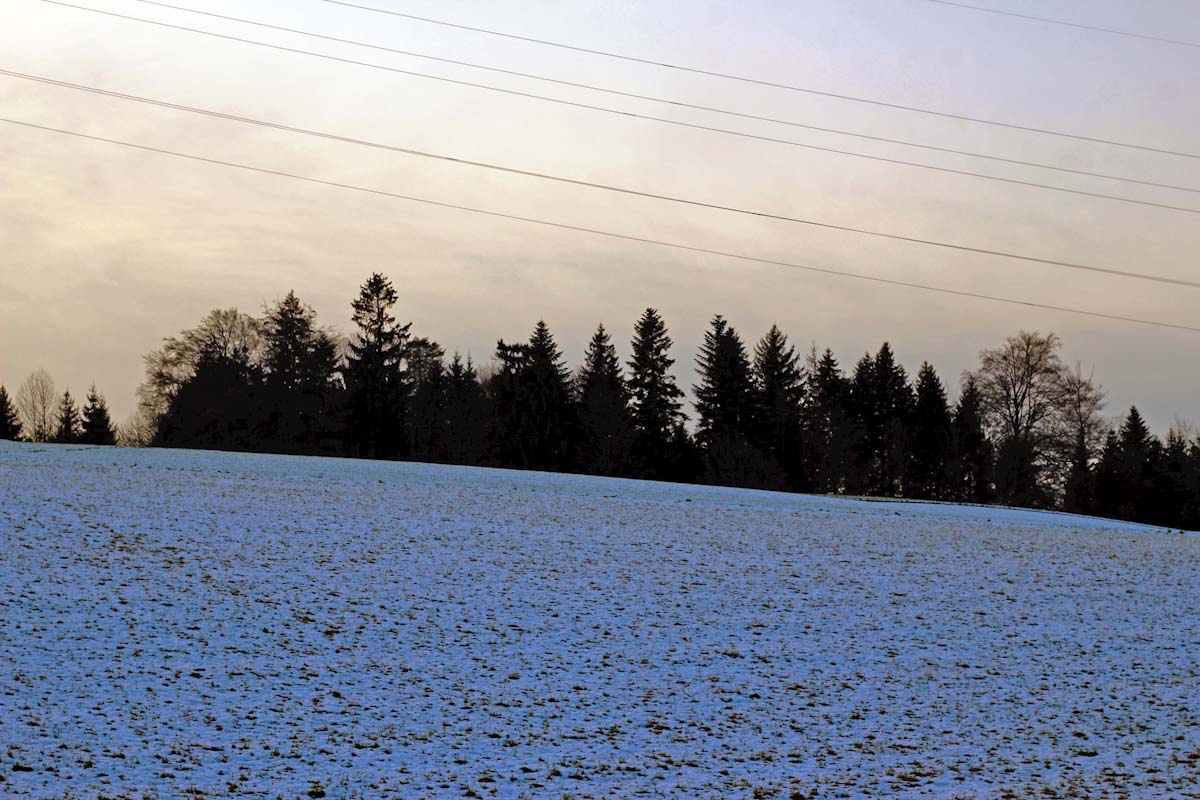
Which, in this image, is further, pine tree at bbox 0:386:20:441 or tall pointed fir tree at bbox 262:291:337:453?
pine tree at bbox 0:386:20:441

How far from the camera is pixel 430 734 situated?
49.5 ft

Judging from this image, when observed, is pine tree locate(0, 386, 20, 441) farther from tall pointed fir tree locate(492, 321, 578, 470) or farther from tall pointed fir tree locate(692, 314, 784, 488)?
tall pointed fir tree locate(692, 314, 784, 488)

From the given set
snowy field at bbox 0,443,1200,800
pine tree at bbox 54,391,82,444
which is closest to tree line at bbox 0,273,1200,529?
pine tree at bbox 54,391,82,444

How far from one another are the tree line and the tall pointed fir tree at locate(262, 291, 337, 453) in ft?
0.43

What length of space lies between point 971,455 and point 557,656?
73699mm

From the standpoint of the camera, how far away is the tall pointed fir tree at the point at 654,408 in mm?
77750

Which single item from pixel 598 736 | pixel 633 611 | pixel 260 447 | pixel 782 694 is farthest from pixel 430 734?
pixel 260 447

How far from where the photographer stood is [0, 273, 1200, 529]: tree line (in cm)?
7450

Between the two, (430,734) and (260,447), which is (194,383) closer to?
(260,447)

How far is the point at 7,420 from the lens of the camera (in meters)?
95.3

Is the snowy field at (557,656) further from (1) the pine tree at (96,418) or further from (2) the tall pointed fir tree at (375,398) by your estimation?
(1) the pine tree at (96,418)

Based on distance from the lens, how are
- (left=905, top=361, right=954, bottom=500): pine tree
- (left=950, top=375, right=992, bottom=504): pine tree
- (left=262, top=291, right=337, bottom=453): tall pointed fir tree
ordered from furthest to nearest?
1. (left=905, top=361, right=954, bottom=500): pine tree
2. (left=950, top=375, right=992, bottom=504): pine tree
3. (left=262, top=291, right=337, bottom=453): tall pointed fir tree

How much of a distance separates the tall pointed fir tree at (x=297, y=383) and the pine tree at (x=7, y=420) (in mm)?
26895

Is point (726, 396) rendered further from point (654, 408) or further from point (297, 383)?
point (297, 383)
